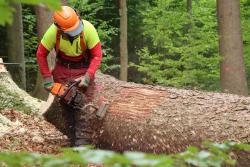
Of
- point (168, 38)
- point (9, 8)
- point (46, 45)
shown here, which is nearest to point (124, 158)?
point (9, 8)

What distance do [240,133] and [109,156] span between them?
4669 mm

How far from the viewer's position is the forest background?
15.8 m

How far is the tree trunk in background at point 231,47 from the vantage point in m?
12.8

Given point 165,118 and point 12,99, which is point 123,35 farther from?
point 165,118

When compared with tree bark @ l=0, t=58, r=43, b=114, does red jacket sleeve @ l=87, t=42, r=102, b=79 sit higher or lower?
higher

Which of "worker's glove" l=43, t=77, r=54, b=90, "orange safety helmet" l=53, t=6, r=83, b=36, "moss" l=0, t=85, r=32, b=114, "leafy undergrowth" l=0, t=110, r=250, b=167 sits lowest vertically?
"moss" l=0, t=85, r=32, b=114

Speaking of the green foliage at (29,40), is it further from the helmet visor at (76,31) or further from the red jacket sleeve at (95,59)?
the helmet visor at (76,31)

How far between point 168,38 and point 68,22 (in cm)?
1128

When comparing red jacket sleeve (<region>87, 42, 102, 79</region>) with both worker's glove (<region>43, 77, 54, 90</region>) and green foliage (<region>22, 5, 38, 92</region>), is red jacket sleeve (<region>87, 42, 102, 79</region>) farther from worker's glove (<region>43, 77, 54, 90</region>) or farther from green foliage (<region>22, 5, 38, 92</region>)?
green foliage (<region>22, 5, 38, 92</region>)

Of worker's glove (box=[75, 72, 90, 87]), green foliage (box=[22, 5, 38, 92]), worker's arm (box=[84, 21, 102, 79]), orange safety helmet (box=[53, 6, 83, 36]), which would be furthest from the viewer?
green foliage (box=[22, 5, 38, 92])

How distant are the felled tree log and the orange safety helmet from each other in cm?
94

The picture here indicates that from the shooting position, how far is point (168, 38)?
17281mm

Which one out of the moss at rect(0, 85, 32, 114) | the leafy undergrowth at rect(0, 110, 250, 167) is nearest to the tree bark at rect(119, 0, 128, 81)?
the moss at rect(0, 85, 32, 114)

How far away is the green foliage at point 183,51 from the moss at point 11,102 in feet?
20.1
